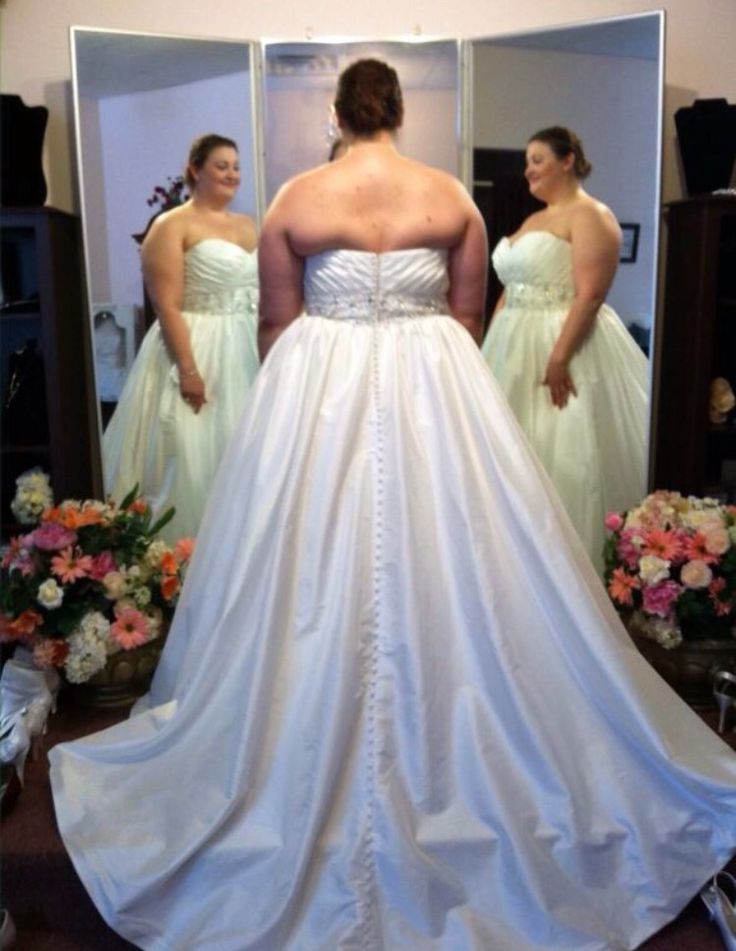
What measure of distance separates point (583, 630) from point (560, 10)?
1.59 m

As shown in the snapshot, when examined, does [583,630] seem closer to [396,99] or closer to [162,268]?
[396,99]

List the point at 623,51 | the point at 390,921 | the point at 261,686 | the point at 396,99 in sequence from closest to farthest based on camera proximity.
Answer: the point at 390,921, the point at 261,686, the point at 396,99, the point at 623,51

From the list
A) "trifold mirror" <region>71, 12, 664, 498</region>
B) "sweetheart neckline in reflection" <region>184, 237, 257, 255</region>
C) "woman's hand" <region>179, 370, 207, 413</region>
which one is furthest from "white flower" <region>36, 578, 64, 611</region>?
"trifold mirror" <region>71, 12, 664, 498</region>

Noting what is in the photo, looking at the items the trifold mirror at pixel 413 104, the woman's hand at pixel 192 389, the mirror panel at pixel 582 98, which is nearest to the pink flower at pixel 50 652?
the woman's hand at pixel 192 389

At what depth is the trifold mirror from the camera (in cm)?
217

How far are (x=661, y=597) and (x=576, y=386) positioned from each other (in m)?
0.59

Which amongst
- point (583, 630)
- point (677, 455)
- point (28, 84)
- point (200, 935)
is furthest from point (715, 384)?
point (28, 84)

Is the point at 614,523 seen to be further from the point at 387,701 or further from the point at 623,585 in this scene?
the point at 387,701

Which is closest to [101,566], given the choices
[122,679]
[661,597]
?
[122,679]

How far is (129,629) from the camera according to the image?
6.49 feet

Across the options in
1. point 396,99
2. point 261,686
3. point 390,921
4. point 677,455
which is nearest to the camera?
point 390,921

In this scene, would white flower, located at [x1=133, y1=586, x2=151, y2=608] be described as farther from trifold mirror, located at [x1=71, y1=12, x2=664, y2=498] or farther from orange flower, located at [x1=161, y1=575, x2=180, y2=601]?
trifold mirror, located at [x1=71, y1=12, x2=664, y2=498]

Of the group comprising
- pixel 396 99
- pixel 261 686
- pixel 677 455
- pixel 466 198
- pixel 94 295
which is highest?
pixel 396 99

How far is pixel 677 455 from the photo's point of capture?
7.59 feet
